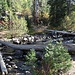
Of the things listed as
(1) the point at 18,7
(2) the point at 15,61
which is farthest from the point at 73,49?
(1) the point at 18,7

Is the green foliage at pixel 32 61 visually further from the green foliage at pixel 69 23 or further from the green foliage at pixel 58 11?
the green foliage at pixel 58 11

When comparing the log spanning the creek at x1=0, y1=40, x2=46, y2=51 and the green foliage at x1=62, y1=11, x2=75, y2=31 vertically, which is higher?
the green foliage at x1=62, y1=11, x2=75, y2=31

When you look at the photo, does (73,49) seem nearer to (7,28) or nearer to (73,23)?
(73,23)

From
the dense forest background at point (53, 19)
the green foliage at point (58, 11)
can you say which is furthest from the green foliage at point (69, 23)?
the green foliage at point (58, 11)

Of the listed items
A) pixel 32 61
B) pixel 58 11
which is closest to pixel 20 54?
pixel 32 61

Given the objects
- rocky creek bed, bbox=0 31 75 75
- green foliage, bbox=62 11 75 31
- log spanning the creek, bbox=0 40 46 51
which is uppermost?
green foliage, bbox=62 11 75 31

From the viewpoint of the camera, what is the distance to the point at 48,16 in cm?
2130

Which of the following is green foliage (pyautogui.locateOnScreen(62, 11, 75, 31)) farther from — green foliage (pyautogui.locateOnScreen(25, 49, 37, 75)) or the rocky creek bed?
green foliage (pyautogui.locateOnScreen(25, 49, 37, 75))

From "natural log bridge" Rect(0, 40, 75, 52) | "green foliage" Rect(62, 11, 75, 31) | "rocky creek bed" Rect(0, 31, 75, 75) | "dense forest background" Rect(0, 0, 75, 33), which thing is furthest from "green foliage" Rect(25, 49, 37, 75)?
"green foliage" Rect(62, 11, 75, 31)

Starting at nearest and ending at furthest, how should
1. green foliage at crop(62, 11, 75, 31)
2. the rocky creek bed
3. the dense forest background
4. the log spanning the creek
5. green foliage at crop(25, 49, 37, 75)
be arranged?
1. green foliage at crop(25, 49, 37, 75)
2. the rocky creek bed
3. the log spanning the creek
4. the dense forest background
5. green foliage at crop(62, 11, 75, 31)

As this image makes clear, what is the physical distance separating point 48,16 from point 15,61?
10020 mm

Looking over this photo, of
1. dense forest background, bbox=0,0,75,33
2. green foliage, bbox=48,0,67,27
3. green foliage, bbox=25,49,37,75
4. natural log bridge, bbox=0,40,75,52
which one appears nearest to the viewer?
green foliage, bbox=25,49,37,75

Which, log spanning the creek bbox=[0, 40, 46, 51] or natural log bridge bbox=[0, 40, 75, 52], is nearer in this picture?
natural log bridge bbox=[0, 40, 75, 52]

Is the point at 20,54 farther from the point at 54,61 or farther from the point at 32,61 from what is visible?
the point at 54,61
